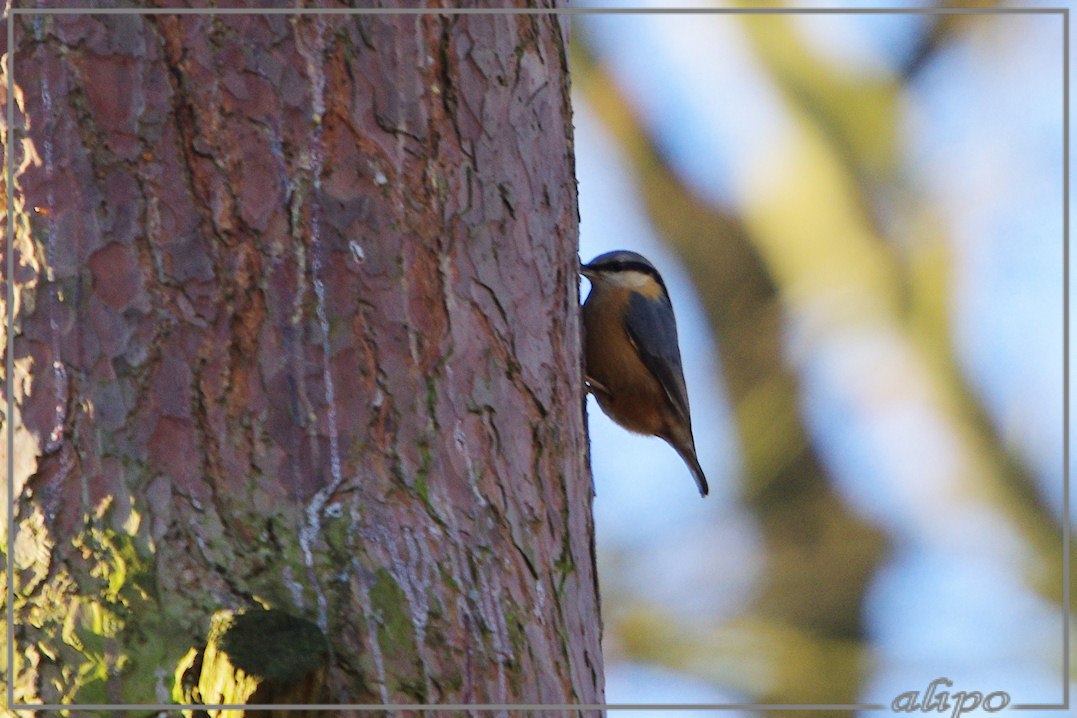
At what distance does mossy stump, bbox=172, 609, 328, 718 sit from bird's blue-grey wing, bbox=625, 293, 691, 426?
7.02ft

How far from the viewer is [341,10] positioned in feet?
5.88

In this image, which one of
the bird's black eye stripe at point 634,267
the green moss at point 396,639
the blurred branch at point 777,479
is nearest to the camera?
the green moss at point 396,639

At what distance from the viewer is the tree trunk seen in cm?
156

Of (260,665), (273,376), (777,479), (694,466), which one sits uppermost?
(777,479)

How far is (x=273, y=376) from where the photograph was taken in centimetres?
165

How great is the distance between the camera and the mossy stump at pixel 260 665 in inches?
54.7

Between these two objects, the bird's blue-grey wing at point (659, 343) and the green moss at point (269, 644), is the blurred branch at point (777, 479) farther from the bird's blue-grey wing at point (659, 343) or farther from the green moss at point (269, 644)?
the green moss at point (269, 644)

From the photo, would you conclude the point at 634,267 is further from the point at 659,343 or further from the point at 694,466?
the point at 694,466

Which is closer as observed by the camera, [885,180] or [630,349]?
[630,349]

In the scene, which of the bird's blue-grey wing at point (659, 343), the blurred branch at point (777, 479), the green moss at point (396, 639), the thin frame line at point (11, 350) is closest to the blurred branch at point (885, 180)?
the blurred branch at point (777, 479)

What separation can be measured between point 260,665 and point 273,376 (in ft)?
1.39

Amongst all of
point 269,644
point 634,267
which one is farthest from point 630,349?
point 269,644

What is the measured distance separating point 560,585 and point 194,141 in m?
0.84

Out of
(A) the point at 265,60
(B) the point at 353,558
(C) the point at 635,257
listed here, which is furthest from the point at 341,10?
(C) the point at 635,257
